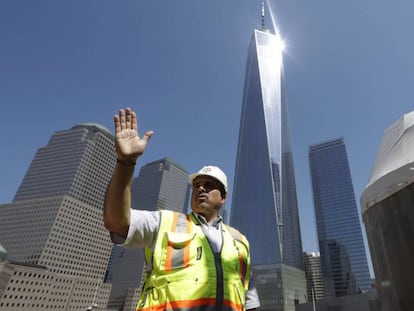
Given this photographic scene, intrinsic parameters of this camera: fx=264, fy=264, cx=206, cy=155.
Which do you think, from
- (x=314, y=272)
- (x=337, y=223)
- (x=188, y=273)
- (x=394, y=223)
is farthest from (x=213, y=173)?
(x=314, y=272)

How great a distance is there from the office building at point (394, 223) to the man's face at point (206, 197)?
5175 mm

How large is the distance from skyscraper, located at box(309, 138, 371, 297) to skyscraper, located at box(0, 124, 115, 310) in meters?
127

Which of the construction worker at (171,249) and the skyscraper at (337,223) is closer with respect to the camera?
the construction worker at (171,249)

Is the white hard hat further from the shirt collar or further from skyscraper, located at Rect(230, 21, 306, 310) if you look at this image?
skyscraper, located at Rect(230, 21, 306, 310)

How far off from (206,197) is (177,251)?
0.85 meters

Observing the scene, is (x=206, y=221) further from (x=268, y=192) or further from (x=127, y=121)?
(x=268, y=192)

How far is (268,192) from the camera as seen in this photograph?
130 metres

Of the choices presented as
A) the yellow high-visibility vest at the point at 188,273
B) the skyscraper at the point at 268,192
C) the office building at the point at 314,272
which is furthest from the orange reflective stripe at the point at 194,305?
the office building at the point at 314,272

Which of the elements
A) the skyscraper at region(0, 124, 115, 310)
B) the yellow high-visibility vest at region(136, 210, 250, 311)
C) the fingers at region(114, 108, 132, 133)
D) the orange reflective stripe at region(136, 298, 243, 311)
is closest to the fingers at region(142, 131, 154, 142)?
the fingers at region(114, 108, 132, 133)

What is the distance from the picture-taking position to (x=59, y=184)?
14212cm

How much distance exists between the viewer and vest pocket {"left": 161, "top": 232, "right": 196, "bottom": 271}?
2.11m

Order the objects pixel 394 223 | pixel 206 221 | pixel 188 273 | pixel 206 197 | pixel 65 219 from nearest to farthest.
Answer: pixel 188 273
pixel 206 221
pixel 206 197
pixel 394 223
pixel 65 219

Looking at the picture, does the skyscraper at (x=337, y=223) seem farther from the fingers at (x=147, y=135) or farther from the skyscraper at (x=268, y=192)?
the fingers at (x=147, y=135)

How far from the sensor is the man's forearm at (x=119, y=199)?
74.9 inches
